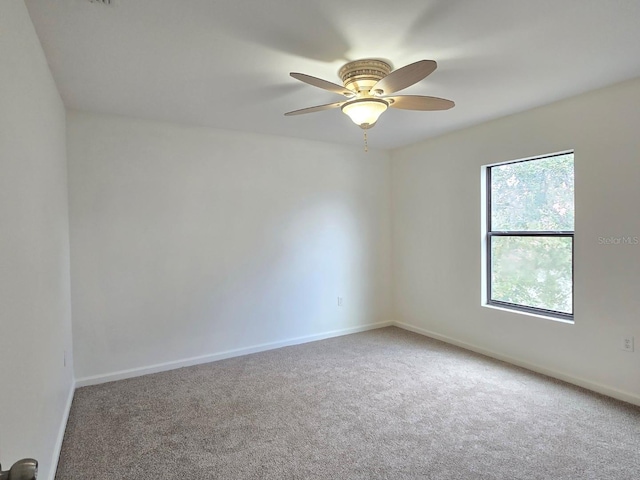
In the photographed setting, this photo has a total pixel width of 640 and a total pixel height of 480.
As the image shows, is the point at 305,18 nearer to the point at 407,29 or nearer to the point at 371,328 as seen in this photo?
the point at 407,29

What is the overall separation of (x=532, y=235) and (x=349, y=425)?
244cm

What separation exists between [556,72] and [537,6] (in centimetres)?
96

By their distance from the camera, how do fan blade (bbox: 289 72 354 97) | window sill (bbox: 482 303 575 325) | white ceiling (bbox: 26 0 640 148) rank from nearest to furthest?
white ceiling (bbox: 26 0 640 148), fan blade (bbox: 289 72 354 97), window sill (bbox: 482 303 575 325)

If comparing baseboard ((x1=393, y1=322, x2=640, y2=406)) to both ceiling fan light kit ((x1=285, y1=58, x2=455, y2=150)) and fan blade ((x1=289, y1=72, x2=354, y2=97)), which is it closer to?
ceiling fan light kit ((x1=285, y1=58, x2=455, y2=150))

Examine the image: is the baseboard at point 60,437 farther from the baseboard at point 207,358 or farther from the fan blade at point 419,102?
the fan blade at point 419,102

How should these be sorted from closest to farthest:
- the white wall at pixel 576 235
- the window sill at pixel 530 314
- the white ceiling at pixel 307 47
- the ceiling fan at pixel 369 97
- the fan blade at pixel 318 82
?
the white ceiling at pixel 307 47
the fan blade at pixel 318 82
the ceiling fan at pixel 369 97
the white wall at pixel 576 235
the window sill at pixel 530 314

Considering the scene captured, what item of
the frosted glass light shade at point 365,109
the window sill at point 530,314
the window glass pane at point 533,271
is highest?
the frosted glass light shade at point 365,109

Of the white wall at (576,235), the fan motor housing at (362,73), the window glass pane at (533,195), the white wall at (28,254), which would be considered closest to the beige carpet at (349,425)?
the white wall at (576,235)

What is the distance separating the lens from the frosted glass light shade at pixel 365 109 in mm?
2377

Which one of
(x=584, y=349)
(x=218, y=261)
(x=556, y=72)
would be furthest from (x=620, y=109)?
(x=218, y=261)

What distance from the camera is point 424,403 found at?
2.84 m

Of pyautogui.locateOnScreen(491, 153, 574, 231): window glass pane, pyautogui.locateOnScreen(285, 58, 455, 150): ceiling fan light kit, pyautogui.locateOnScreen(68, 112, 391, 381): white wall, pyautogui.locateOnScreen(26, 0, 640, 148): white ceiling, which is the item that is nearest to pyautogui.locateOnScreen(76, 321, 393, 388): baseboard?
pyautogui.locateOnScreen(68, 112, 391, 381): white wall

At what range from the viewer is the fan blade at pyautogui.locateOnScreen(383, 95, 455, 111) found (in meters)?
2.39

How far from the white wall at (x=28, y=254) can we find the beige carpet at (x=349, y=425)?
418mm
